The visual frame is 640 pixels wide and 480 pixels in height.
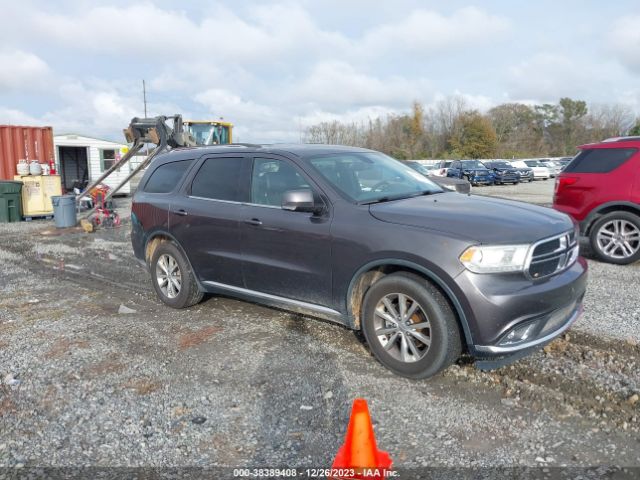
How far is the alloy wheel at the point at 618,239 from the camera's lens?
744 cm

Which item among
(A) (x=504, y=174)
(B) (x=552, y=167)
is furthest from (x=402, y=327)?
(B) (x=552, y=167)

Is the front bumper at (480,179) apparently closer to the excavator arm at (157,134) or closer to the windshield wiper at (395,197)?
the excavator arm at (157,134)

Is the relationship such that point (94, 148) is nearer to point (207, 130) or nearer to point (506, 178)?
point (207, 130)

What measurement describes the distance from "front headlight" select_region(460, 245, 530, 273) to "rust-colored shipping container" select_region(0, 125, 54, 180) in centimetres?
1638

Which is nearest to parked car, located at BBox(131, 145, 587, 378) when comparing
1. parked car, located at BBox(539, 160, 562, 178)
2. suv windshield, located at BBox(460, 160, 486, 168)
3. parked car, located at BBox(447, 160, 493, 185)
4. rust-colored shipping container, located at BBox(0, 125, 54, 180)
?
rust-colored shipping container, located at BBox(0, 125, 54, 180)

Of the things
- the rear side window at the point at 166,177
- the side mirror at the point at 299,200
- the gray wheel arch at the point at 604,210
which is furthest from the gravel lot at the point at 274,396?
the gray wheel arch at the point at 604,210

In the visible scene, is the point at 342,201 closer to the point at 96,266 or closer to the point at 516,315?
the point at 516,315

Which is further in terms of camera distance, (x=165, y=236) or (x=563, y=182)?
(x=563, y=182)

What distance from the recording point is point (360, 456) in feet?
7.63

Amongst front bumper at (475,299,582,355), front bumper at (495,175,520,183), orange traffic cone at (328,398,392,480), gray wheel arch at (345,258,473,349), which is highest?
front bumper at (495,175,520,183)

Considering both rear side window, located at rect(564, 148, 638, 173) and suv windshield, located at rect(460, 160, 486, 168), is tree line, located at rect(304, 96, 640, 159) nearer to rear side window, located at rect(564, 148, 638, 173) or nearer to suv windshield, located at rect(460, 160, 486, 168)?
suv windshield, located at rect(460, 160, 486, 168)

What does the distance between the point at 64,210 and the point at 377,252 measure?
37.1ft

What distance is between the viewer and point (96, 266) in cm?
833

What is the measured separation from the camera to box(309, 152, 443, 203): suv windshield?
4.37 metres
